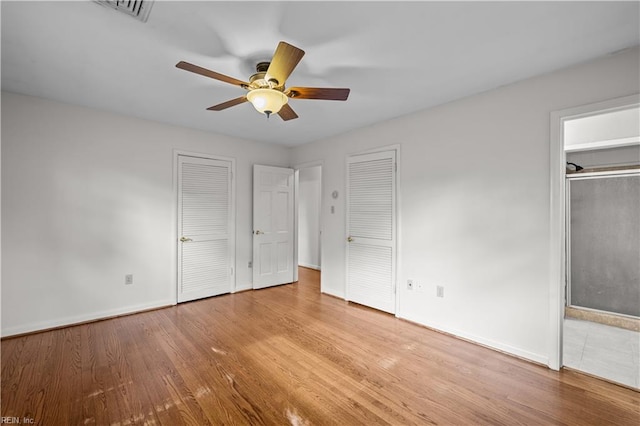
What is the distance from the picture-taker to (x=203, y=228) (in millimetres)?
4148

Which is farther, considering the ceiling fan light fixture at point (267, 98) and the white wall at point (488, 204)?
the white wall at point (488, 204)

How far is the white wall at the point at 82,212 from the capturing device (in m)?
2.86

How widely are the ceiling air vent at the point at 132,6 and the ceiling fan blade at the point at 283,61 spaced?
0.75 m

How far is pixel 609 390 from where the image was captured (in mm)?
2041

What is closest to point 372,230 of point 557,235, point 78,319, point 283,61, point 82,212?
point 557,235

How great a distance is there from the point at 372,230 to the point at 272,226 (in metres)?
1.89

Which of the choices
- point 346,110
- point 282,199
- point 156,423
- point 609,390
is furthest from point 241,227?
point 609,390

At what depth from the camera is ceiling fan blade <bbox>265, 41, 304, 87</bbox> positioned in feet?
5.27

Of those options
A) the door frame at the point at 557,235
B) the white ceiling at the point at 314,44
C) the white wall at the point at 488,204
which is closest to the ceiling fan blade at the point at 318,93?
the white ceiling at the point at 314,44

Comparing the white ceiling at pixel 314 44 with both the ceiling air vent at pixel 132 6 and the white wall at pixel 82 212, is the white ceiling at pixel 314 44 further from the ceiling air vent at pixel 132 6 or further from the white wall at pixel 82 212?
the white wall at pixel 82 212

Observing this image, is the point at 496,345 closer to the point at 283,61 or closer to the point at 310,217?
the point at 283,61

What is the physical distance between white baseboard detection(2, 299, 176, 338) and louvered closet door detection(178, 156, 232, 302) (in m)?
0.33

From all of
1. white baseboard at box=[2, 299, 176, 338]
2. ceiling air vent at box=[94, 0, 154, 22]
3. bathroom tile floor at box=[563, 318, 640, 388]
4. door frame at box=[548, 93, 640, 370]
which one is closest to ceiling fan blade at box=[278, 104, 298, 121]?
ceiling air vent at box=[94, 0, 154, 22]

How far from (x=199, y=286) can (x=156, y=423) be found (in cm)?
253
